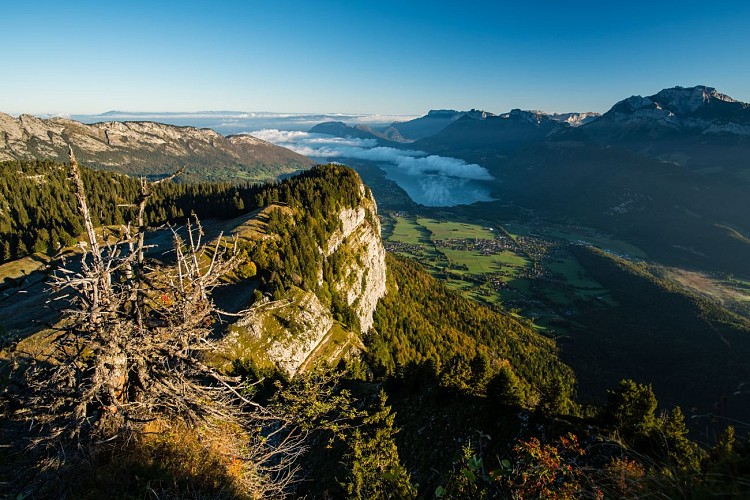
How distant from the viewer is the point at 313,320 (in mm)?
57625

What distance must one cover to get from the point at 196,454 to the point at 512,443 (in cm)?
3139

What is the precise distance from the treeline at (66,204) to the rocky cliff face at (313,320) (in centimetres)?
3139

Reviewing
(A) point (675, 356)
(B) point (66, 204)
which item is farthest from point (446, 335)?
(B) point (66, 204)

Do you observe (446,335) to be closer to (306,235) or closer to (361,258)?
(361,258)


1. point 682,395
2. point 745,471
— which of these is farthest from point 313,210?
point 682,395

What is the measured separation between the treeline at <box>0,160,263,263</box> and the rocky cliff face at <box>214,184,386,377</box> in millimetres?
31388

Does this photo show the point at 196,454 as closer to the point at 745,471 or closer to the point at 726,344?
the point at 745,471

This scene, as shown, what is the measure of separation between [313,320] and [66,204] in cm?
12728

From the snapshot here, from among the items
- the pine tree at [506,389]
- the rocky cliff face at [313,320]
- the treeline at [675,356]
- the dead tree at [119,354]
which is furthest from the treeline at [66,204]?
the treeline at [675,356]

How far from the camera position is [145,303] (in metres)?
9.45

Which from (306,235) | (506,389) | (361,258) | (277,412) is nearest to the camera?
(277,412)

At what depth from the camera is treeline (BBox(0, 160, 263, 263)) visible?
10200 centimetres

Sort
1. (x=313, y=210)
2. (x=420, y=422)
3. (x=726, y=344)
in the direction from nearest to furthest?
(x=420, y=422)
(x=313, y=210)
(x=726, y=344)

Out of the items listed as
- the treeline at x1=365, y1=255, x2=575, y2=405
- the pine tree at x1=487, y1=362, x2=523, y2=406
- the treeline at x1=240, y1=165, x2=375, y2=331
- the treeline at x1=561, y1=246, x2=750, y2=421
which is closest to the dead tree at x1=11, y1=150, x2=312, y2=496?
the pine tree at x1=487, y1=362, x2=523, y2=406
